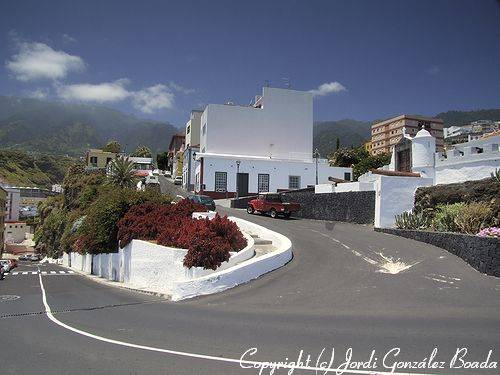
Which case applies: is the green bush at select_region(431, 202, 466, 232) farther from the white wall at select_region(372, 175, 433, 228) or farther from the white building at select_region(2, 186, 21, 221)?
the white building at select_region(2, 186, 21, 221)

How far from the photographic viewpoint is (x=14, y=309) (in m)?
12.7

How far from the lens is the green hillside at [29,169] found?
151m

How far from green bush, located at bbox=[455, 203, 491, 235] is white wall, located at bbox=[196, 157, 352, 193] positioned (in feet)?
110

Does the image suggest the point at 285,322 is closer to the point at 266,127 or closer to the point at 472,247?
the point at 472,247

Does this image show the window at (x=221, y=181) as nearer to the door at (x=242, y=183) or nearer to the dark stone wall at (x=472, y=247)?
the door at (x=242, y=183)

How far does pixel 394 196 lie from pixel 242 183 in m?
27.8

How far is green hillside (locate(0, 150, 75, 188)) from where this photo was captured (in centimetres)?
15138

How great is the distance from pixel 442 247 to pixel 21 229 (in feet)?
316

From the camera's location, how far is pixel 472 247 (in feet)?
47.0

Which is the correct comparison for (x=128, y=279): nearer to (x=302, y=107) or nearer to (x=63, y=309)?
(x=63, y=309)

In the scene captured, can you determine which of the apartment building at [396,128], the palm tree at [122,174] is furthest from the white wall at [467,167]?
the apartment building at [396,128]

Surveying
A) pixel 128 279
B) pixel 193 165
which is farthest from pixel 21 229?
pixel 128 279

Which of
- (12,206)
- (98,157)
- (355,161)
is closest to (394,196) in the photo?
(355,161)

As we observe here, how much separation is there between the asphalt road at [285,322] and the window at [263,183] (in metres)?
34.5
